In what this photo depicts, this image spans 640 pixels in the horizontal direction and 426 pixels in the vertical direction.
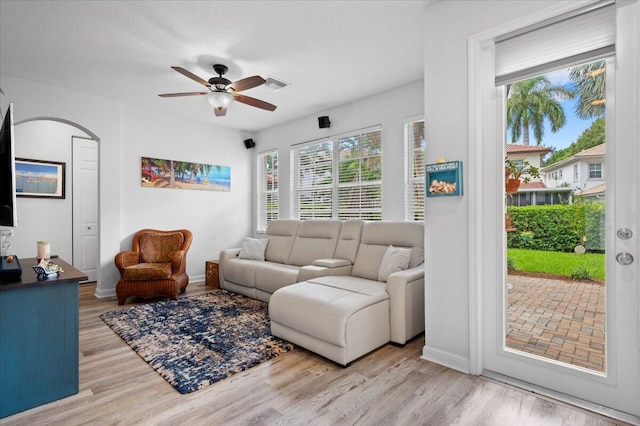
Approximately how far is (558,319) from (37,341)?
326 cm

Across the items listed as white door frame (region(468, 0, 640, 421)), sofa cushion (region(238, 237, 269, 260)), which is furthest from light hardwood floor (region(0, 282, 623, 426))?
sofa cushion (region(238, 237, 269, 260))

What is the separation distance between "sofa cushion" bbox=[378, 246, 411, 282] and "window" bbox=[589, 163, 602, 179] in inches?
65.1

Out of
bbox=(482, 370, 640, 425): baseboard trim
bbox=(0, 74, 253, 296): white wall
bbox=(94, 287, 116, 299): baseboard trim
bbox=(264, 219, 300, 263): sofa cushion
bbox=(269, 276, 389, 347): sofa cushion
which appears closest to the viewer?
bbox=(482, 370, 640, 425): baseboard trim

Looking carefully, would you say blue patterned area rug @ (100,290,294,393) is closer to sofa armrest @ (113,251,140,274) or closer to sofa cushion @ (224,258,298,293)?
sofa cushion @ (224,258,298,293)

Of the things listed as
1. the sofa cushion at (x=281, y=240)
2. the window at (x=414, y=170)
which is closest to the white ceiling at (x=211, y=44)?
the window at (x=414, y=170)

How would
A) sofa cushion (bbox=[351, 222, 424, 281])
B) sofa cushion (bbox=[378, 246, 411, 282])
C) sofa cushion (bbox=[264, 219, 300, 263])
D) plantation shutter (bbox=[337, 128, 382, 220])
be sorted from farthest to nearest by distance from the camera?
sofa cushion (bbox=[264, 219, 300, 263])
plantation shutter (bbox=[337, 128, 382, 220])
sofa cushion (bbox=[351, 222, 424, 281])
sofa cushion (bbox=[378, 246, 411, 282])

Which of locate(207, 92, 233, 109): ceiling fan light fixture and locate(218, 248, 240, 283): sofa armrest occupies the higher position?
locate(207, 92, 233, 109): ceiling fan light fixture

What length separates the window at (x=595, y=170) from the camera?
198 centimetres

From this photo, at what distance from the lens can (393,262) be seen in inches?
131

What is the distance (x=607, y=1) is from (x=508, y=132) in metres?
0.84

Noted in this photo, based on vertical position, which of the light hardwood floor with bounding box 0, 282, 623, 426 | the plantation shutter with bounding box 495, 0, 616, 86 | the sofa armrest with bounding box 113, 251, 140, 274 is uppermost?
the plantation shutter with bounding box 495, 0, 616, 86

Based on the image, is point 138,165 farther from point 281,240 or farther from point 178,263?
point 281,240

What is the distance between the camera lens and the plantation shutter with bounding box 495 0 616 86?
193cm

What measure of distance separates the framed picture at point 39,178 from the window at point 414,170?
532 cm
